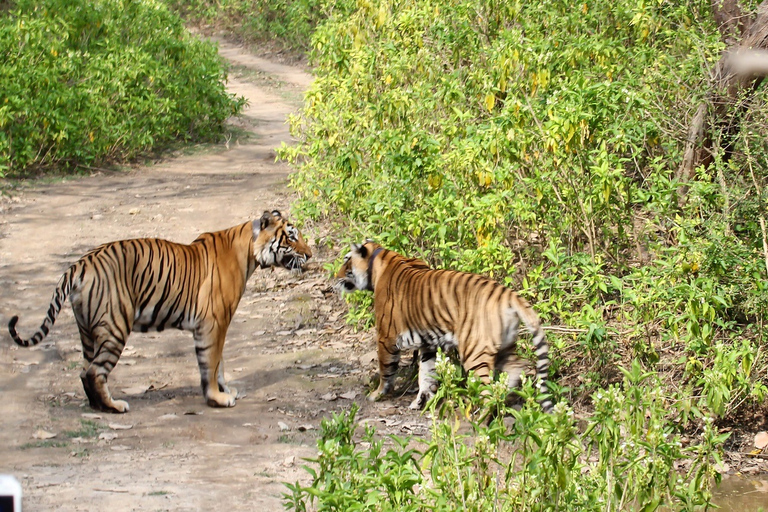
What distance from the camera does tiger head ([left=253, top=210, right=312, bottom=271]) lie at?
6516mm

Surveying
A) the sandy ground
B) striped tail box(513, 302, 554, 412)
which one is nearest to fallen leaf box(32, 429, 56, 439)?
the sandy ground

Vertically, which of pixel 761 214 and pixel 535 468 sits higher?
pixel 761 214

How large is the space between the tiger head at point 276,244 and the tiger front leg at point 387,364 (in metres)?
0.84

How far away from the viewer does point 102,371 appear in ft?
19.4

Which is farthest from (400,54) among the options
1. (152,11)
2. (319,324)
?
(152,11)

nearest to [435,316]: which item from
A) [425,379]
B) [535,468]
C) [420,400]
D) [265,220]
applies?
Result: [425,379]

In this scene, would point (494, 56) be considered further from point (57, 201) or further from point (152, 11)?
point (152, 11)

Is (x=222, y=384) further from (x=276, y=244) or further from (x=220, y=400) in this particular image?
(x=276, y=244)

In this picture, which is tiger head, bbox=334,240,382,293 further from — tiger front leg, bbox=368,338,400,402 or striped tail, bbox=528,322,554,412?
striped tail, bbox=528,322,554,412

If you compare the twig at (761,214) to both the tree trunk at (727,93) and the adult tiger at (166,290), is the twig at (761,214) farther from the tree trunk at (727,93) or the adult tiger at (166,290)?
the adult tiger at (166,290)

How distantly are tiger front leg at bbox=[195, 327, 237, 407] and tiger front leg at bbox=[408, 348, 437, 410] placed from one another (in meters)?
1.16

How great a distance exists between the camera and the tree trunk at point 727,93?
6.60 meters

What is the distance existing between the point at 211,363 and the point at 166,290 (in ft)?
1.75

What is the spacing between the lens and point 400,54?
8195 millimetres
